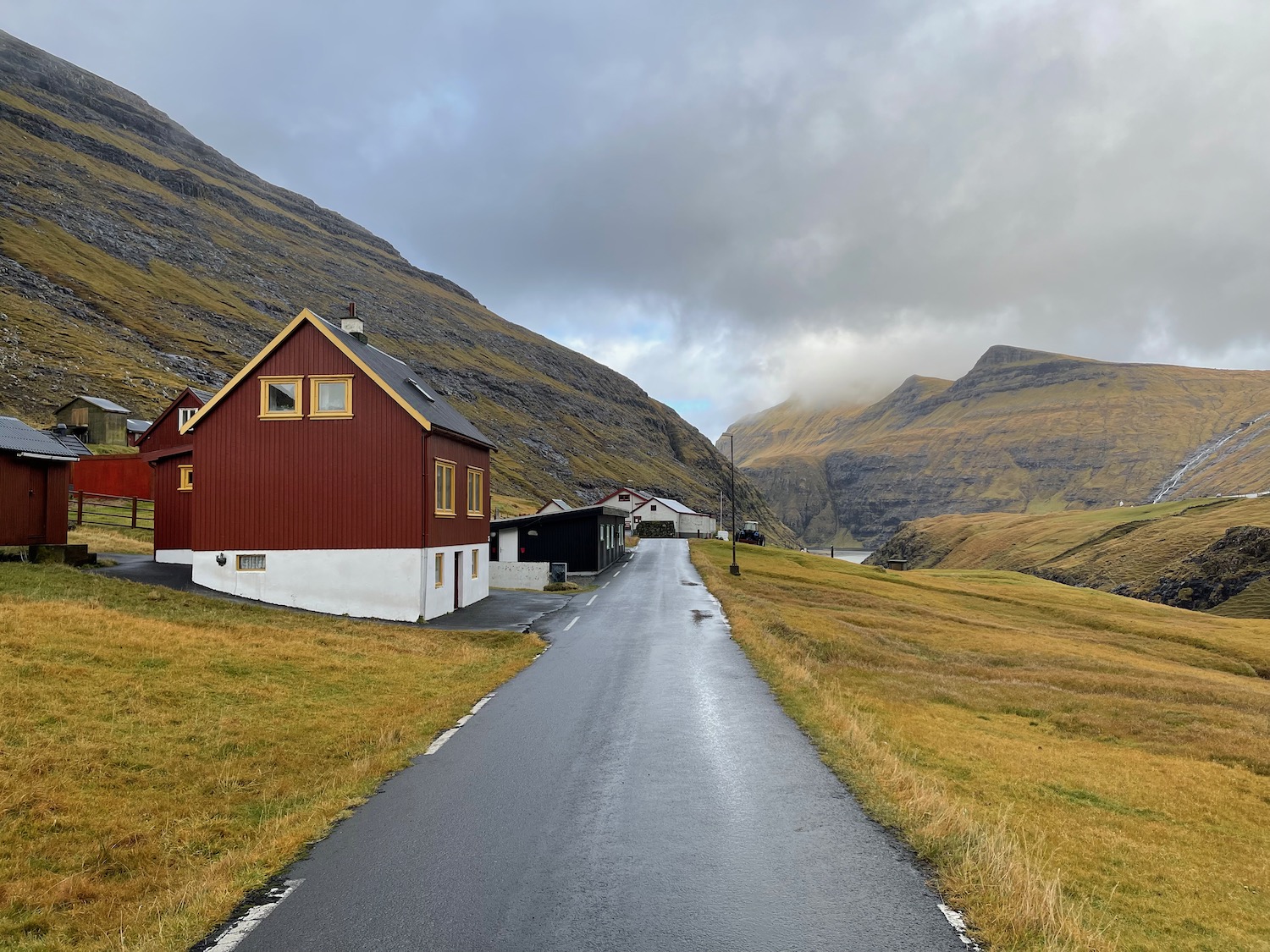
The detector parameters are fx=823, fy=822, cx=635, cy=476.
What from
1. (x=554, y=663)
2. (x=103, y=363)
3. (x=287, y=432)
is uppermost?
(x=103, y=363)

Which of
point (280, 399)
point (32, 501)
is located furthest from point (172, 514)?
point (280, 399)

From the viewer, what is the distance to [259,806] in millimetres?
10586

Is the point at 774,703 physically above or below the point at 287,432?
below

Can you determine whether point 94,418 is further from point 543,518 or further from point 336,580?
point 336,580

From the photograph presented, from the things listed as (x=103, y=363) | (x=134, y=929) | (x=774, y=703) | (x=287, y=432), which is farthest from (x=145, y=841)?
(x=103, y=363)

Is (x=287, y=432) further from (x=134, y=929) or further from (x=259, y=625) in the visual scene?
(x=134, y=929)

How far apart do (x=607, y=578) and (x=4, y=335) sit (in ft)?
283

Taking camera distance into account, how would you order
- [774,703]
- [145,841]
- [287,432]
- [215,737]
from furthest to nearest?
[287,432] → [774,703] → [215,737] → [145,841]

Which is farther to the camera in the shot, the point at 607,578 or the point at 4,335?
the point at 4,335

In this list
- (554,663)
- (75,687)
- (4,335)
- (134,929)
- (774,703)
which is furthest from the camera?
(4,335)

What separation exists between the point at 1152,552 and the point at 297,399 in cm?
12280

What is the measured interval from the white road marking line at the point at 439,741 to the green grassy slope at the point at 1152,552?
9571cm

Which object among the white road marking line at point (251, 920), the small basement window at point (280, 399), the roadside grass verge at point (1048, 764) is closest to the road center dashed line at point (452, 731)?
the white road marking line at point (251, 920)

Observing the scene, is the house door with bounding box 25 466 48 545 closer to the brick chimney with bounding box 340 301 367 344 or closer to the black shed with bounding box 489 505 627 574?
the brick chimney with bounding box 340 301 367 344
